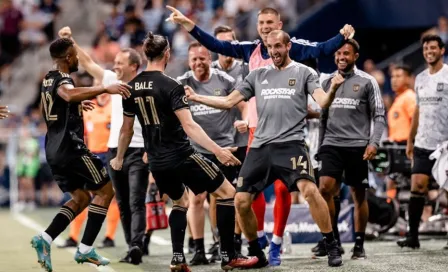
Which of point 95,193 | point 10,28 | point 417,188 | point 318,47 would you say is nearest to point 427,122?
point 417,188

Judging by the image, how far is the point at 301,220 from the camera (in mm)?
13477

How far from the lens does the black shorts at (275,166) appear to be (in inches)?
396

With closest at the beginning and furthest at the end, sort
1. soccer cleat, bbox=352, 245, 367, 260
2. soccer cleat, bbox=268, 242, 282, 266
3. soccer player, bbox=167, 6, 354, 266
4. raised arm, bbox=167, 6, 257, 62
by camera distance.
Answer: soccer cleat, bbox=268, 242, 282, 266
soccer player, bbox=167, 6, 354, 266
raised arm, bbox=167, 6, 257, 62
soccer cleat, bbox=352, 245, 367, 260

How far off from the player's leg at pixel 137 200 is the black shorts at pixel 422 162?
10.2ft

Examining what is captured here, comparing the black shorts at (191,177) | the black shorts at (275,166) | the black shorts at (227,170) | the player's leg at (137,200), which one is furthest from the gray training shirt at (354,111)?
the player's leg at (137,200)

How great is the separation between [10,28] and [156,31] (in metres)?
4.93

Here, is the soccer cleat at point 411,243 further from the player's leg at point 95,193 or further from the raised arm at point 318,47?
the player's leg at point 95,193

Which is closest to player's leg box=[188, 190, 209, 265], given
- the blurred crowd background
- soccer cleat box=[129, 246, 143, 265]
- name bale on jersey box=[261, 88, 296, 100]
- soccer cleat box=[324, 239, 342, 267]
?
soccer cleat box=[129, 246, 143, 265]

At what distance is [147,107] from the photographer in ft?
32.0

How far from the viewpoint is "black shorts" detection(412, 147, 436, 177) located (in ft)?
39.5

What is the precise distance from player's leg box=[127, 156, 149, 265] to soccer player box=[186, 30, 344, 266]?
64.5 inches

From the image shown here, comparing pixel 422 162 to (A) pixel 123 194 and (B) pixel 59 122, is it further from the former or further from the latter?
(B) pixel 59 122

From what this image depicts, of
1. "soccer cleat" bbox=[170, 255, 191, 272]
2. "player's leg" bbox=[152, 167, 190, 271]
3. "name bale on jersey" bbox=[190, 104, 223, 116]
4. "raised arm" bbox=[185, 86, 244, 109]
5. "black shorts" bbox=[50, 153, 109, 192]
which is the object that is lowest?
"soccer cleat" bbox=[170, 255, 191, 272]

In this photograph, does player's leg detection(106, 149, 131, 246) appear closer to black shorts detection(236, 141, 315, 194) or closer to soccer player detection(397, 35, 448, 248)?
black shorts detection(236, 141, 315, 194)
